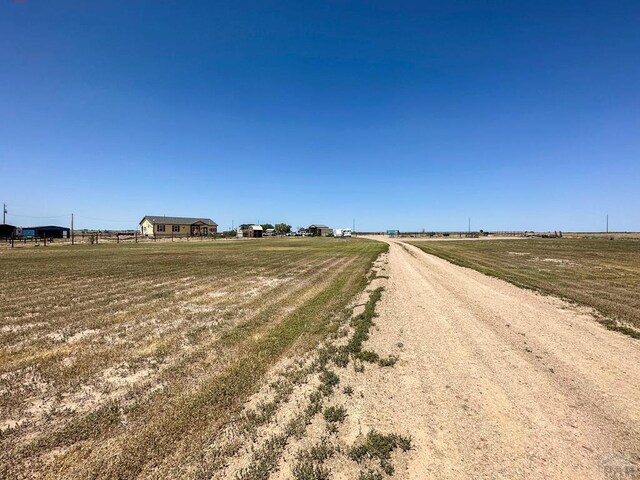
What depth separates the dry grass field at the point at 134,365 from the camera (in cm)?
389

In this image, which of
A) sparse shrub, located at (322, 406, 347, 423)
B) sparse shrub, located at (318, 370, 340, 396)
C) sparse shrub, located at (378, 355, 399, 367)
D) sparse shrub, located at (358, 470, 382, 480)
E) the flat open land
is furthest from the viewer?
sparse shrub, located at (378, 355, 399, 367)

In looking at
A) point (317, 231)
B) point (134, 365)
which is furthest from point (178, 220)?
point (134, 365)

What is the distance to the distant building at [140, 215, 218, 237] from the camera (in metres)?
94.6

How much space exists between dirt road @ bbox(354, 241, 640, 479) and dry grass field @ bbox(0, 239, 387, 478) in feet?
7.60

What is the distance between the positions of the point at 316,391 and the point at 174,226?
105 metres

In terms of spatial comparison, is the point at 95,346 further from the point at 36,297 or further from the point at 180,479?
the point at 36,297

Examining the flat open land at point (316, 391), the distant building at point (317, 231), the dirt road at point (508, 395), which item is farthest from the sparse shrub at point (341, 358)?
the distant building at point (317, 231)

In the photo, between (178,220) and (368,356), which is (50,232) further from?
(368,356)

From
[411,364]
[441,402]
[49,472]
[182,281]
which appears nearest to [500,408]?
[441,402]

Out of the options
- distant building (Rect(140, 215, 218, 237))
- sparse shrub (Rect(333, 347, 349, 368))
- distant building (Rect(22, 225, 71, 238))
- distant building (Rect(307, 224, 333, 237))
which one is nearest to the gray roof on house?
distant building (Rect(140, 215, 218, 237))

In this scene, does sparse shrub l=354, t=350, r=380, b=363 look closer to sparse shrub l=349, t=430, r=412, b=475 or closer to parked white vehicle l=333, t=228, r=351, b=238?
sparse shrub l=349, t=430, r=412, b=475

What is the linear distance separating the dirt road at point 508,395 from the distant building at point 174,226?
93.8 metres

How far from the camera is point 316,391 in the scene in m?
5.46

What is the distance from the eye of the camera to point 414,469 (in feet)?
12.0
